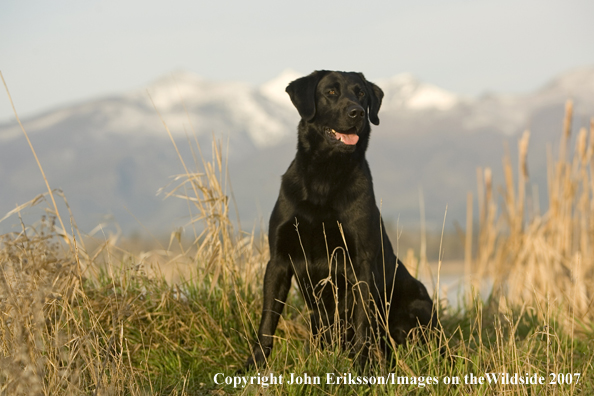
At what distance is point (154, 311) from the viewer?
139 inches

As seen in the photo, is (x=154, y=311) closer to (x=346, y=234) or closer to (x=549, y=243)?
(x=346, y=234)

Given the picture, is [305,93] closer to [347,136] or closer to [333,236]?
[347,136]

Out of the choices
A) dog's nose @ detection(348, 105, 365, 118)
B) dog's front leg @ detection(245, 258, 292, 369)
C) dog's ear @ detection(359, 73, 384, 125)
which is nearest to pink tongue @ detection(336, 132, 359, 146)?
dog's nose @ detection(348, 105, 365, 118)

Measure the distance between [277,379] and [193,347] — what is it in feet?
2.85

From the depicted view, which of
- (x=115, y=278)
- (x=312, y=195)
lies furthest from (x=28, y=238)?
(x=312, y=195)

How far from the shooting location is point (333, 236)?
305 cm

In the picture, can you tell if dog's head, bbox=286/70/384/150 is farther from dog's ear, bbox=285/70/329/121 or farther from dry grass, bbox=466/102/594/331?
dry grass, bbox=466/102/594/331

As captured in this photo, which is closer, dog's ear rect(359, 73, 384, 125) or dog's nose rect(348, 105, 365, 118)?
dog's nose rect(348, 105, 365, 118)

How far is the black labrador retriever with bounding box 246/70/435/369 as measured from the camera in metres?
3.02

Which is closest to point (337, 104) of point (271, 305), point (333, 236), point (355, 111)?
point (355, 111)

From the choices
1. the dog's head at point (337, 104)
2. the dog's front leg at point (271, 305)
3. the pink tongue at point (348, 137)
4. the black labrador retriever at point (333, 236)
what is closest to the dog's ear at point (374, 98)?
the dog's head at point (337, 104)

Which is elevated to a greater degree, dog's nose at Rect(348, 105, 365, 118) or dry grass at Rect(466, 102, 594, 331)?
dog's nose at Rect(348, 105, 365, 118)

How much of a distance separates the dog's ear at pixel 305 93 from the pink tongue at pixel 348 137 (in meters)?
0.21

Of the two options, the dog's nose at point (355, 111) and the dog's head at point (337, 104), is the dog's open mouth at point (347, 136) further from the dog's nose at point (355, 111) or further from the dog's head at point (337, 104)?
the dog's nose at point (355, 111)
